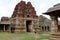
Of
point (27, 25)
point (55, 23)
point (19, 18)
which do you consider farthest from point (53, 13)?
point (27, 25)

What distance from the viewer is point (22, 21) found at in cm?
4425

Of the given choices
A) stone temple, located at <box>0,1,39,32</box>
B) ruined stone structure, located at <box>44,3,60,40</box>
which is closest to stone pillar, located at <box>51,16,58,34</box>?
ruined stone structure, located at <box>44,3,60,40</box>

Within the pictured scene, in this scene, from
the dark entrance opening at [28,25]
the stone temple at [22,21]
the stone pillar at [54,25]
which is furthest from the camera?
the dark entrance opening at [28,25]

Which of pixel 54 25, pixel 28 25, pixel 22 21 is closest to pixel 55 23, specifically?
pixel 54 25

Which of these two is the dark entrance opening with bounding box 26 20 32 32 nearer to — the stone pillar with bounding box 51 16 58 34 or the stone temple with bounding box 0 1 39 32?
the stone temple with bounding box 0 1 39 32

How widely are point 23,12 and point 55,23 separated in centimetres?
3327

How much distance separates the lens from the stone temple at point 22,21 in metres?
43.2

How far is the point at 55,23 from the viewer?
13766 millimetres

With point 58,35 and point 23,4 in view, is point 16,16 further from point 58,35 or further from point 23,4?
point 58,35

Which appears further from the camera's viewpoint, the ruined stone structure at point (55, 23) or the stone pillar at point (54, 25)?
the stone pillar at point (54, 25)

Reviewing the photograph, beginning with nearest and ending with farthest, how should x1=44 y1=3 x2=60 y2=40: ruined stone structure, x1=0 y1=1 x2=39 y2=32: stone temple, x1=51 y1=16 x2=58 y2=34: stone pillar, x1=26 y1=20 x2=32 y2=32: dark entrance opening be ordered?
x1=44 y1=3 x2=60 y2=40: ruined stone structure < x1=51 y1=16 x2=58 y2=34: stone pillar < x1=0 y1=1 x2=39 y2=32: stone temple < x1=26 y1=20 x2=32 y2=32: dark entrance opening

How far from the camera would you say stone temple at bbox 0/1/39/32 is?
43.2 m

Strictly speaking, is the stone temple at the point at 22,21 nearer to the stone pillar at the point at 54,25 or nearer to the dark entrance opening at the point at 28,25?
the dark entrance opening at the point at 28,25

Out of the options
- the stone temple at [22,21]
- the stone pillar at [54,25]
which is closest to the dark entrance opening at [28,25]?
the stone temple at [22,21]
